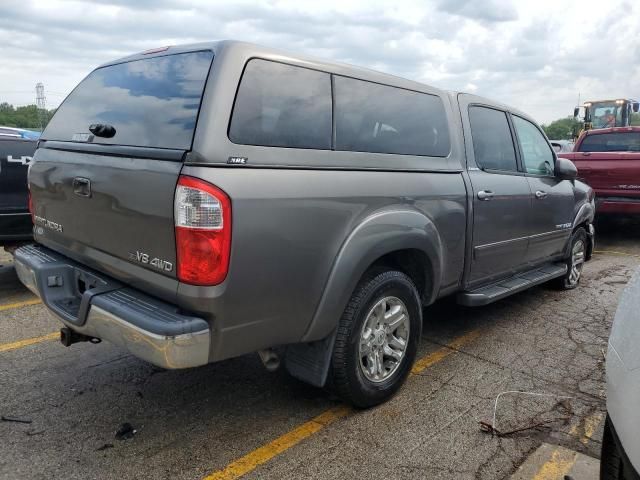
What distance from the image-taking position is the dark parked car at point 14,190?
525cm

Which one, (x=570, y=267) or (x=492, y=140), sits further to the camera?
(x=570, y=267)

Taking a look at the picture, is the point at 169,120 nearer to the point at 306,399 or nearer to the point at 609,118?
the point at 306,399

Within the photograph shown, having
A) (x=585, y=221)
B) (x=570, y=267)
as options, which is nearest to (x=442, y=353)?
(x=570, y=267)

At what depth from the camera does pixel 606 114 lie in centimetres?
2053

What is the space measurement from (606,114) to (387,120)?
66.5 feet

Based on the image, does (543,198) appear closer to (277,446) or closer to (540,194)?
(540,194)

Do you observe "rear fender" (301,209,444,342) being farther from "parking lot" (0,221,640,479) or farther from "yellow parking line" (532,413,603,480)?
"yellow parking line" (532,413,603,480)

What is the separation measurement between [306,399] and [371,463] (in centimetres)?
76

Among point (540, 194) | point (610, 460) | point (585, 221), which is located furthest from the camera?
point (585, 221)

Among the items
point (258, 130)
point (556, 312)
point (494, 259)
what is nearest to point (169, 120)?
point (258, 130)

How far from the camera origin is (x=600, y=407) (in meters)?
3.44

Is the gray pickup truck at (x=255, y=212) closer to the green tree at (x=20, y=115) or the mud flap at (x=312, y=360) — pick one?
the mud flap at (x=312, y=360)

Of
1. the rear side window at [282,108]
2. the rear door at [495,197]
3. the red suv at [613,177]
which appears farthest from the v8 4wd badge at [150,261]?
the red suv at [613,177]

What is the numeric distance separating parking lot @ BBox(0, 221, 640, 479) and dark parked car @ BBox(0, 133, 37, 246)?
1.04 meters
